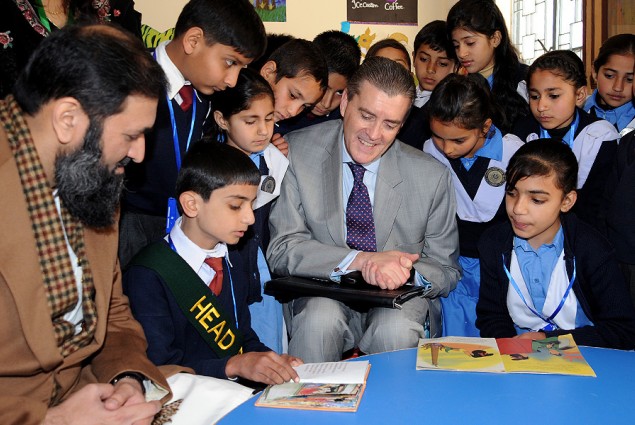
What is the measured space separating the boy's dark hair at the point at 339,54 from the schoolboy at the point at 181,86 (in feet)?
3.44

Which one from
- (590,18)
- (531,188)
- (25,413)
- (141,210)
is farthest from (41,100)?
(590,18)

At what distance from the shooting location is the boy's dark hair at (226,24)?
9.22 feet

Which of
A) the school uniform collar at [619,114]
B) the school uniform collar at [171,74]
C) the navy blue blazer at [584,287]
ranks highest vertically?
the school uniform collar at [171,74]

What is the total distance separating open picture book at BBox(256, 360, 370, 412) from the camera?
172 cm

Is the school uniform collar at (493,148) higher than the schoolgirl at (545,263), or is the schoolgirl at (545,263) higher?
the school uniform collar at (493,148)

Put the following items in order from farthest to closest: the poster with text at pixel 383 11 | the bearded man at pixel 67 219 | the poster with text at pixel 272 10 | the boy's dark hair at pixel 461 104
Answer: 1. the poster with text at pixel 383 11
2. the poster with text at pixel 272 10
3. the boy's dark hair at pixel 461 104
4. the bearded man at pixel 67 219

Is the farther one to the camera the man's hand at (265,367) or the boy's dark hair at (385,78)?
the boy's dark hair at (385,78)

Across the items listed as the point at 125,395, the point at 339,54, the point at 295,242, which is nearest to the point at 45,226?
the point at 125,395

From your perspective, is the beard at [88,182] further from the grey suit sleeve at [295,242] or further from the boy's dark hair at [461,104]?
the boy's dark hair at [461,104]

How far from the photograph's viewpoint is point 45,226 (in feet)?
5.30

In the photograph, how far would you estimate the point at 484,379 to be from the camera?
187 cm

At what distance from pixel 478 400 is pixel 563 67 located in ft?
7.60

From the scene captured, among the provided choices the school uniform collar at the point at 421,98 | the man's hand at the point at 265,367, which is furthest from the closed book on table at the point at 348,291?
the school uniform collar at the point at 421,98

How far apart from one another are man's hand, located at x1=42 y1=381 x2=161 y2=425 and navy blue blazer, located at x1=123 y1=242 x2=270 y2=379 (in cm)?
54
